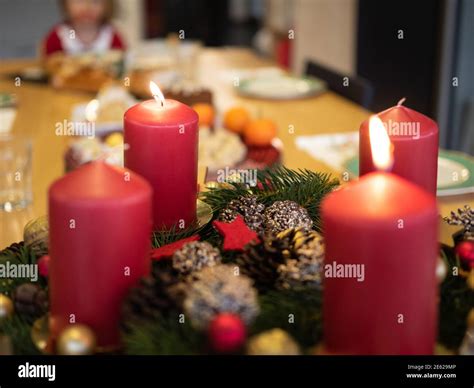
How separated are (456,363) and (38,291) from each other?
0.37 meters

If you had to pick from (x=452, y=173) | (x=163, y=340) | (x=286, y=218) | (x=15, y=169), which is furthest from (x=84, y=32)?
(x=163, y=340)

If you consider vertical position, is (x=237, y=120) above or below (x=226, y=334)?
below

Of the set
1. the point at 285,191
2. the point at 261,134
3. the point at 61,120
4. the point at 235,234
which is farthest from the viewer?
the point at 61,120

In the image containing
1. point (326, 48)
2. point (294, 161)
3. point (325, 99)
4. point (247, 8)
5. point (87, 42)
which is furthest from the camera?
point (247, 8)

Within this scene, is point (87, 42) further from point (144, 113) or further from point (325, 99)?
point (144, 113)

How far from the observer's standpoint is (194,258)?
2.42 feet

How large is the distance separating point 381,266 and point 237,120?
1.48 m

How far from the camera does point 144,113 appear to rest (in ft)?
2.85

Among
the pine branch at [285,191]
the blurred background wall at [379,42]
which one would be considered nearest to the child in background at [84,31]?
the blurred background wall at [379,42]

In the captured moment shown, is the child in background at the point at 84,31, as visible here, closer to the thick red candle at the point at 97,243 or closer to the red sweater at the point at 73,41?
the red sweater at the point at 73,41

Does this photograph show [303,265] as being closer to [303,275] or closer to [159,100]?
[303,275]

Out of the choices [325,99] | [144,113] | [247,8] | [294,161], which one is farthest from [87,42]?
[247,8]

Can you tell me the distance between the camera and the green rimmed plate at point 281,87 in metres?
2.49

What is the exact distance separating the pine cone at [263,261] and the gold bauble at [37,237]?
0.71ft
